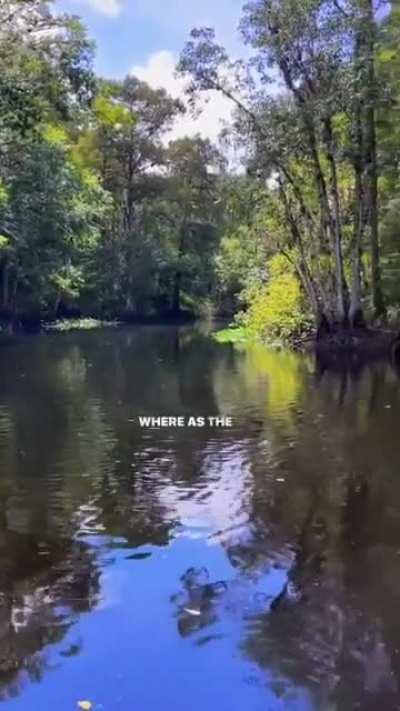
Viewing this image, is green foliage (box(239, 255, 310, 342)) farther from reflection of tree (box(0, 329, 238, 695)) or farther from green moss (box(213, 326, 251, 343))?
reflection of tree (box(0, 329, 238, 695))

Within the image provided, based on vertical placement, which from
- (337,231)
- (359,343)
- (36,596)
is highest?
(337,231)

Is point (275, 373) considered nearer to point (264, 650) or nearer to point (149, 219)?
point (264, 650)

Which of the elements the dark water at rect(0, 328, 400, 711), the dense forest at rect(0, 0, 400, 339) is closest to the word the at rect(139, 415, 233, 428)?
the dark water at rect(0, 328, 400, 711)

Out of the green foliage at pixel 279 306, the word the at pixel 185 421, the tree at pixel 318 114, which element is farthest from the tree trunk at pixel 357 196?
the word the at pixel 185 421

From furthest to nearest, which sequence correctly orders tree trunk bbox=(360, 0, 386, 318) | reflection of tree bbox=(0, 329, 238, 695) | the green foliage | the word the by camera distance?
the green foliage → tree trunk bbox=(360, 0, 386, 318) → the word the → reflection of tree bbox=(0, 329, 238, 695)

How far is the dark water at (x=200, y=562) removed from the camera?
4.00 meters

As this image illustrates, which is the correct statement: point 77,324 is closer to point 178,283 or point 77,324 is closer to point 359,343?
point 178,283

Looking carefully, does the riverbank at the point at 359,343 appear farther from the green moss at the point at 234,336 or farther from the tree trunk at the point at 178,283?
the tree trunk at the point at 178,283

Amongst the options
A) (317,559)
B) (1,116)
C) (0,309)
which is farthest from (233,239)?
(317,559)

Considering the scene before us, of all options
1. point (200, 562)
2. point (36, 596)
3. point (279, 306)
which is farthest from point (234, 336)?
point (36, 596)

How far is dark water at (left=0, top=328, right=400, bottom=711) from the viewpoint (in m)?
4.00

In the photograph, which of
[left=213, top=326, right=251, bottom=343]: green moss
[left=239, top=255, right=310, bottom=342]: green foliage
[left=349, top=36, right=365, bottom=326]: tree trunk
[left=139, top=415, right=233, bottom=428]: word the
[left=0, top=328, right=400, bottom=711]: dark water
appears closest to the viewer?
[left=0, top=328, right=400, bottom=711]: dark water

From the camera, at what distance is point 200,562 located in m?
5.64

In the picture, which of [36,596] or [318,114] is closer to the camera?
[36,596]
